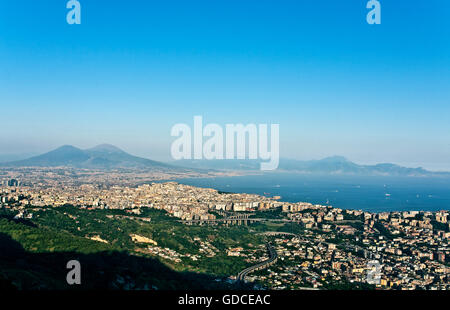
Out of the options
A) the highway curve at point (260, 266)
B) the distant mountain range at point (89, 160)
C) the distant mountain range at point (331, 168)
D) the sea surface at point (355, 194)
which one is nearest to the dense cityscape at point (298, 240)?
the highway curve at point (260, 266)

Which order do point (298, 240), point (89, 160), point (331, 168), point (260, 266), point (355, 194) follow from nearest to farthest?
1. point (260, 266)
2. point (298, 240)
3. point (355, 194)
4. point (89, 160)
5. point (331, 168)

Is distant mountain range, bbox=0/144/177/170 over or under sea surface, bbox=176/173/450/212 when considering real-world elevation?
over

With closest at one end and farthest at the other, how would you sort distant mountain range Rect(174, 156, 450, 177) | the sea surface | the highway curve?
the highway curve, the sea surface, distant mountain range Rect(174, 156, 450, 177)

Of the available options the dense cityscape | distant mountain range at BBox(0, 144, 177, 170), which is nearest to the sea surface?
the dense cityscape

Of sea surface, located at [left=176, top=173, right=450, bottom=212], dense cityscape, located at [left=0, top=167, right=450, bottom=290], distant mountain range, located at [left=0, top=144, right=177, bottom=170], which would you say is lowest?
sea surface, located at [left=176, top=173, right=450, bottom=212]

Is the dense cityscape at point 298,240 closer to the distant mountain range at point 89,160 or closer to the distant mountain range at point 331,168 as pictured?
the distant mountain range at point 89,160

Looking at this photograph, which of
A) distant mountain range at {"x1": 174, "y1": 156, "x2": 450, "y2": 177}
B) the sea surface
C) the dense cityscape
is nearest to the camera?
the dense cityscape

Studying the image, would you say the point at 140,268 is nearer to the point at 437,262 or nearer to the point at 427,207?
the point at 437,262

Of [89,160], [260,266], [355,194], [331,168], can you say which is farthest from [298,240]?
[331,168]

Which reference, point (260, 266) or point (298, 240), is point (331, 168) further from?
point (260, 266)

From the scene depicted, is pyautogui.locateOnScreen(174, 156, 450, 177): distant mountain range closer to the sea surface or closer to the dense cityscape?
the sea surface

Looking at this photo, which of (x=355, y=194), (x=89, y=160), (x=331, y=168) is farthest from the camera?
(x=331, y=168)
